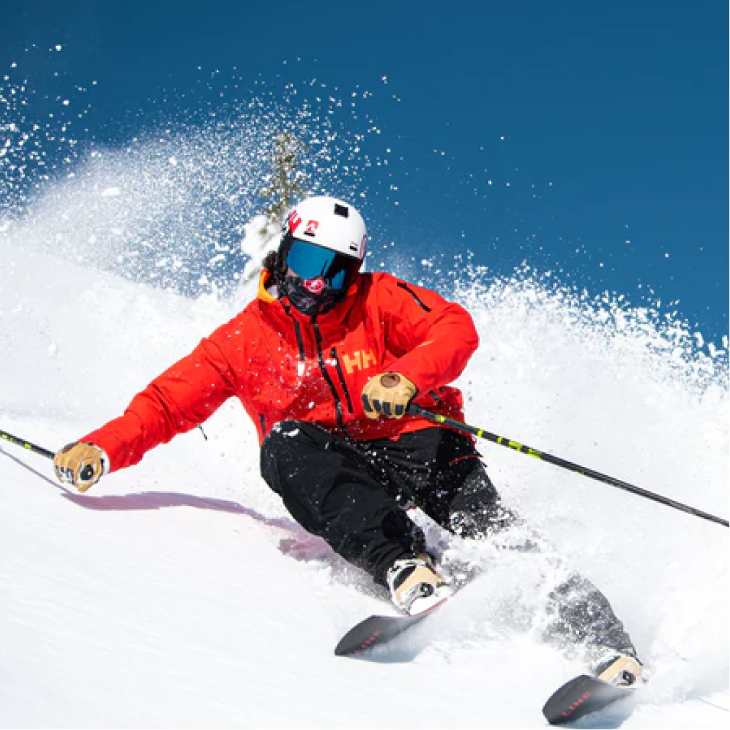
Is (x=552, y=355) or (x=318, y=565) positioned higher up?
(x=552, y=355)

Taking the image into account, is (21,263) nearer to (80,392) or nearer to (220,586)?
(80,392)

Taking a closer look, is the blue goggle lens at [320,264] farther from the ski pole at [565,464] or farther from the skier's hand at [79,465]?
the skier's hand at [79,465]

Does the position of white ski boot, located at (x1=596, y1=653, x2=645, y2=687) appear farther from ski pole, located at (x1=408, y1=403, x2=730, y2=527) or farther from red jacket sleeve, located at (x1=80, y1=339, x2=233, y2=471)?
red jacket sleeve, located at (x1=80, y1=339, x2=233, y2=471)

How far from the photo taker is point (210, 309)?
45.4 feet

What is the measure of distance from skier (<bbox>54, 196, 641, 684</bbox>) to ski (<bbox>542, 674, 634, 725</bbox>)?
1030mm

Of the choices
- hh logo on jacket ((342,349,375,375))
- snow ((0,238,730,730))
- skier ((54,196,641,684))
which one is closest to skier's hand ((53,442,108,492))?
skier ((54,196,641,684))

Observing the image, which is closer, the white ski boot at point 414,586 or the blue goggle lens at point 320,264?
the white ski boot at point 414,586

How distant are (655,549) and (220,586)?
256cm

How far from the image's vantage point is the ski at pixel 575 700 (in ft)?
7.31

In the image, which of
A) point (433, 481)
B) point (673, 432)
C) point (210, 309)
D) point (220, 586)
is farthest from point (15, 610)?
point (210, 309)

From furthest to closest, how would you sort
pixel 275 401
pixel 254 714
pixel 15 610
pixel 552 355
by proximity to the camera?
pixel 552 355 < pixel 275 401 < pixel 15 610 < pixel 254 714

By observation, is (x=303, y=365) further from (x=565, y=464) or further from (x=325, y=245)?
(x=565, y=464)

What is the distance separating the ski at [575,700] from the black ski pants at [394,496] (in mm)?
437

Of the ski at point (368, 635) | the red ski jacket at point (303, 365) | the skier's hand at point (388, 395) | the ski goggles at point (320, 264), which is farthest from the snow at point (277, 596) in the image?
the ski goggles at point (320, 264)
